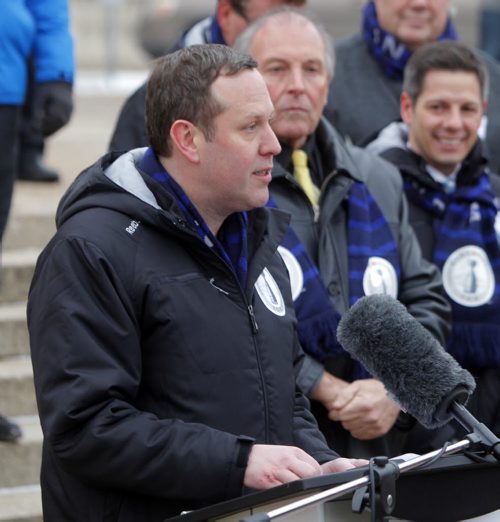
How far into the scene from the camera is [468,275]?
16.2 ft

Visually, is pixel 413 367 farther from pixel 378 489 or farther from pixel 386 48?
pixel 386 48

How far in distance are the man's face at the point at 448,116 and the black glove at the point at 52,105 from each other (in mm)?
1478

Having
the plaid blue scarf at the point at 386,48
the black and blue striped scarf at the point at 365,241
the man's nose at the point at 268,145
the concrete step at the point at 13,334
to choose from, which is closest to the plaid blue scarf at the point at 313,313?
the black and blue striped scarf at the point at 365,241

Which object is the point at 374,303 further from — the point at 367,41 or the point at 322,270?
the point at 367,41

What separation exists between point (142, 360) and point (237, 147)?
582mm

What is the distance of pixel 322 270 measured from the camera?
4.52 metres

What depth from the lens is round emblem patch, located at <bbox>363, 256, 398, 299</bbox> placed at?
4535 millimetres

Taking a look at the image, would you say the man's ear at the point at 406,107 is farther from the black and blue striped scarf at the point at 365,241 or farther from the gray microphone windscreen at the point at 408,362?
the gray microphone windscreen at the point at 408,362

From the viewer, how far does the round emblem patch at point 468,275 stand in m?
4.90

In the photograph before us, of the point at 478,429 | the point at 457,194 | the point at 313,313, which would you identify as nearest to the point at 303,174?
the point at 313,313

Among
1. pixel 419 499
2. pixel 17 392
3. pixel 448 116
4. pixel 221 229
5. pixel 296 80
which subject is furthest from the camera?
pixel 17 392

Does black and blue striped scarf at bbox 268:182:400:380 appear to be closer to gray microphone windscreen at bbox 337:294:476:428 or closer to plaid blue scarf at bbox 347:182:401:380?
plaid blue scarf at bbox 347:182:401:380

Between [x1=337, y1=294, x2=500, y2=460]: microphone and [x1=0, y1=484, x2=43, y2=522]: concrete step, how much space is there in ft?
8.32

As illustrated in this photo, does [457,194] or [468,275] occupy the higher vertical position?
[457,194]
